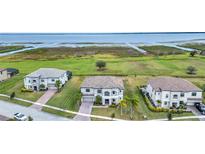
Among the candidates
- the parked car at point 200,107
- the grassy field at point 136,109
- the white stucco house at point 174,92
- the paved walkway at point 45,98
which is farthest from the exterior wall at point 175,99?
the paved walkway at point 45,98

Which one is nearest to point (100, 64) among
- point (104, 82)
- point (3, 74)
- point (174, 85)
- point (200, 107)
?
point (104, 82)

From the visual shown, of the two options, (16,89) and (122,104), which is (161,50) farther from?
(16,89)

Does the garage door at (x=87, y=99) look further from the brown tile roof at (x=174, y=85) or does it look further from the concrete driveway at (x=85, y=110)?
the brown tile roof at (x=174, y=85)

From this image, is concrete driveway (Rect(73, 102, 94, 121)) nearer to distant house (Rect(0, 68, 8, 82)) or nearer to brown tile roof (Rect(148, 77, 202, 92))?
brown tile roof (Rect(148, 77, 202, 92))
